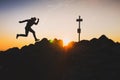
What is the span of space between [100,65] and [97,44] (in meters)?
3.30

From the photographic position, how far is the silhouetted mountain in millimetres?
26312

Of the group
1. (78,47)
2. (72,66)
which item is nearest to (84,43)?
(78,47)

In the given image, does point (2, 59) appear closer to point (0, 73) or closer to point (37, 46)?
point (0, 73)

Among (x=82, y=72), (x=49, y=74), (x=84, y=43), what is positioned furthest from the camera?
(x=84, y=43)

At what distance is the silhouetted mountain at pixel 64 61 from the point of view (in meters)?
26.3

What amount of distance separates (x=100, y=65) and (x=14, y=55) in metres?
9.67

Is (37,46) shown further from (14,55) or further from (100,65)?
(100,65)

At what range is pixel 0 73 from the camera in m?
30.3

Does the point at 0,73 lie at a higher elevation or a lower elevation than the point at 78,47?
lower

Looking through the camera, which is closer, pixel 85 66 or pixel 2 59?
→ pixel 85 66

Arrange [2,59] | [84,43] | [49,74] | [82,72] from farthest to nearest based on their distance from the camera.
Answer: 1. [2,59]
2. [84,43]
3. [49,74]
4. [82,72]

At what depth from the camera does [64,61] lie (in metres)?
28.6

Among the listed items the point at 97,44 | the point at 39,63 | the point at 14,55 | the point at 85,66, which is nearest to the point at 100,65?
the point at 85,66

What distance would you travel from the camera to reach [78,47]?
29.7 meters
